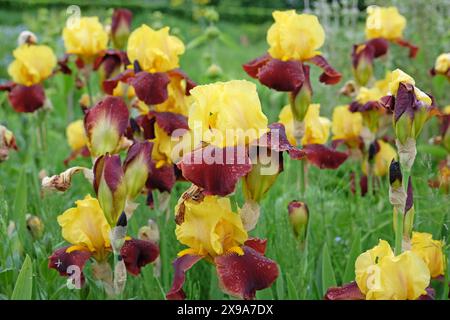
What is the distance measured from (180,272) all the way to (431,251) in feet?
2.13

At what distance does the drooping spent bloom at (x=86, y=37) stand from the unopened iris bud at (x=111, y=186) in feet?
4.08

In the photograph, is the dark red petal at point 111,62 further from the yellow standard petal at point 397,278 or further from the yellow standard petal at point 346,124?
the yellow standard petal at point 397,278

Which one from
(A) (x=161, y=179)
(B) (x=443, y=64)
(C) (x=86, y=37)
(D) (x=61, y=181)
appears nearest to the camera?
(D) (x=61, y=181)

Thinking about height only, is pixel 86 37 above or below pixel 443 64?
above

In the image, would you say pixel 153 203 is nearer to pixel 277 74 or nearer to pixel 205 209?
pixel 277 74

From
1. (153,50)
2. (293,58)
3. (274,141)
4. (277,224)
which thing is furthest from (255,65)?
(274,141)

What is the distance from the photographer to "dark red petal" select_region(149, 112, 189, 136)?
1.93 metres

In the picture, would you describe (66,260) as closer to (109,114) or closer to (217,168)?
(109,114)

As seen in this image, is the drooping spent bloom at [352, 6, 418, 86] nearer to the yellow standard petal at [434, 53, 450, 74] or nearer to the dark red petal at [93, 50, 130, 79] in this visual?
the yellow standard petal at [434, 53, 450, 74]

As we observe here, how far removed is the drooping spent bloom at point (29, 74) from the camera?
8.83 feet

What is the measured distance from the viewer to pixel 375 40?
270cm

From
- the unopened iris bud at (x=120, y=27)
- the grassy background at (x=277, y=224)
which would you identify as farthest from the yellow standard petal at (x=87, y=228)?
the unopened iris bud at (x=120, y=27)

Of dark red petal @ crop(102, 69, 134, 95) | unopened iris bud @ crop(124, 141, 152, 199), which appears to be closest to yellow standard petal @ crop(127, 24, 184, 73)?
dark red petal @ crop(102, 69, 134, 95)
